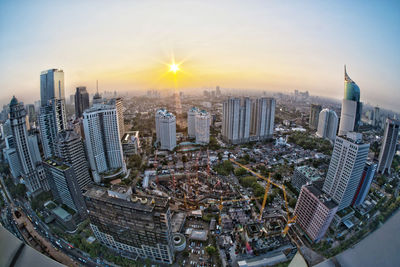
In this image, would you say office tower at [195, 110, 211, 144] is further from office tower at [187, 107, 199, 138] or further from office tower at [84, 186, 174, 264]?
office tower at [84, 186, 174, 264]

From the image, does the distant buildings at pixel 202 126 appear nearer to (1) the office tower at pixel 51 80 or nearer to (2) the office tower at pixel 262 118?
(2) the office tower at pixel 262 118

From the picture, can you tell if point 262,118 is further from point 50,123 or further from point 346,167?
point 50,123

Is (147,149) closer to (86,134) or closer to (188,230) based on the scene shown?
(86,134)

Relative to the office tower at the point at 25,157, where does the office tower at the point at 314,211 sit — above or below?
below

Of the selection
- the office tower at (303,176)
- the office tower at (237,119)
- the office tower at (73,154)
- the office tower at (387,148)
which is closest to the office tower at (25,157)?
the office tower at (73,154)

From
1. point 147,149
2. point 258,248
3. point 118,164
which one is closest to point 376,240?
point 258,248

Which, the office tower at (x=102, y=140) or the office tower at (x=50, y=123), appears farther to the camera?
the office tower at (x=102, y=140)

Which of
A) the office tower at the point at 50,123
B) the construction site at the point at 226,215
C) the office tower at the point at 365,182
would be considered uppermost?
the office tower at the point at 50,123
